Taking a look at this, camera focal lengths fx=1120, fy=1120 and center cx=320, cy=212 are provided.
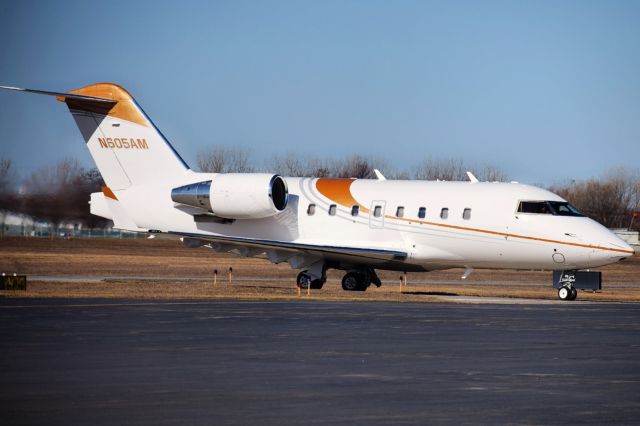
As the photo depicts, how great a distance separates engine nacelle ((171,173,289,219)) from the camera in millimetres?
39969

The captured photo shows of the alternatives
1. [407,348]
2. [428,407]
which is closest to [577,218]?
[407,348]

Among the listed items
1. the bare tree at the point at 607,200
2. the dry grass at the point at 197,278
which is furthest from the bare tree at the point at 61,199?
the bare tree at the point at 607,200

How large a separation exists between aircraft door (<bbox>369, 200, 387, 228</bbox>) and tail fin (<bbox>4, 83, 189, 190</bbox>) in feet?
24.7

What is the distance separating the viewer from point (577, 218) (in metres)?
37.8

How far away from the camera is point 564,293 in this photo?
37125 mm

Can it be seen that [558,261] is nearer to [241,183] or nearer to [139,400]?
[241,183]

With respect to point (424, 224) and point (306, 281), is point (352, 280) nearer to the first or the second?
point (306, 281)

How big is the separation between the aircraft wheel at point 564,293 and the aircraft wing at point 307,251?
559 cm

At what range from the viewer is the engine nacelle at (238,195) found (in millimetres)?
39969

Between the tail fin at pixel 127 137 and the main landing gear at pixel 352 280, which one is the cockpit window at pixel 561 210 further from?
the tail fin at pixel 127 137

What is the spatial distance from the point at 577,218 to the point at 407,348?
20891 millimetres

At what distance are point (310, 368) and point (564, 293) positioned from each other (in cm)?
2337

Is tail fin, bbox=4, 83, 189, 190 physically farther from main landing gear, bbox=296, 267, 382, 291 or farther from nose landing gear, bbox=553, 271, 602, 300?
nose landing gear, bbox=553, 271, 602, 300

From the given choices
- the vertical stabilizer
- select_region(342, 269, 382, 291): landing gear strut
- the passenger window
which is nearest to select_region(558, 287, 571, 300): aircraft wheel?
select_region(342, 269, 382, 291): landing gear strut
